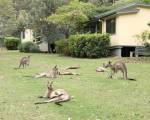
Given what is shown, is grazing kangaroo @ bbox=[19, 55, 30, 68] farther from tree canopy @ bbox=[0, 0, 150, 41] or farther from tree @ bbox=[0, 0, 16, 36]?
tree @ bbox=[0, 0, 16, 36]

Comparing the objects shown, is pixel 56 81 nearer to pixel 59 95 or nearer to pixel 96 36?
pixel 59 95

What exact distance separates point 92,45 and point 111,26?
9.62ft

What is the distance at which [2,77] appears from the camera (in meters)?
19.8

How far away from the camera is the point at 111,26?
35.9 metres

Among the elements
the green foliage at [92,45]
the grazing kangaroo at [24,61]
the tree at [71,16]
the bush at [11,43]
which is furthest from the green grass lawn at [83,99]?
the bush at [11,43]

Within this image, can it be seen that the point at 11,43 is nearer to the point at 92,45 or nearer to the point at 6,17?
the point at 6,17

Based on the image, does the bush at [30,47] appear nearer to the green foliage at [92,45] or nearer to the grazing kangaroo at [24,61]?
the green foliage at [92,45]

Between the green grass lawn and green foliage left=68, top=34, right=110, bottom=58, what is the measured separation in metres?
13.9

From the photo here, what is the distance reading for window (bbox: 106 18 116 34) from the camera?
35.2 metres

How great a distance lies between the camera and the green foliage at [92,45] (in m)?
33.8

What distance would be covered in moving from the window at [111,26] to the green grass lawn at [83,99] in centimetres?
1562

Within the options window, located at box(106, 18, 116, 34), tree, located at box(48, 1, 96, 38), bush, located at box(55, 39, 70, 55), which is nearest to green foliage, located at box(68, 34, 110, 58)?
window, located at box(106, 18, 116, 34)

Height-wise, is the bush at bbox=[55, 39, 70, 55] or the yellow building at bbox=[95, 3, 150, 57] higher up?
the yellow building at bbox=[95, 3, 150, 57]

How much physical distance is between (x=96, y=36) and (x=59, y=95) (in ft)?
70.3
